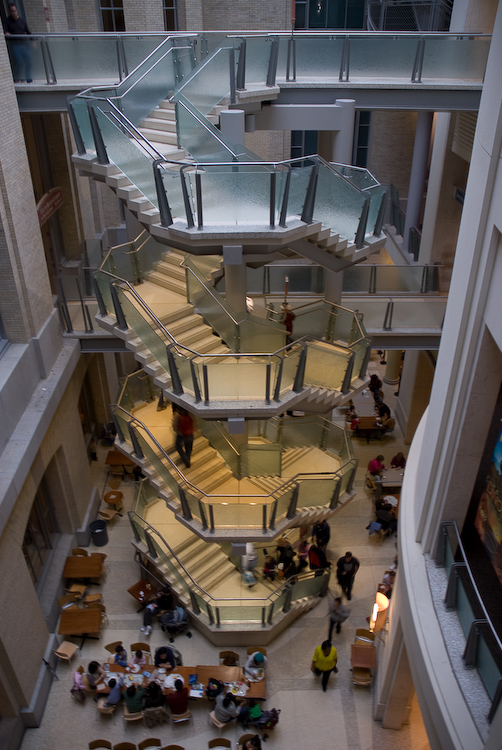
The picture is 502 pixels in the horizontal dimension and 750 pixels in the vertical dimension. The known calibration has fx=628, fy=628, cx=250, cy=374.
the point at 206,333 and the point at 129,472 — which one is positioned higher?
the point at 206,333

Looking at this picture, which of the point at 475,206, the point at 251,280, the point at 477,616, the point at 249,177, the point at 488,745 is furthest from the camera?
the point at 251,280

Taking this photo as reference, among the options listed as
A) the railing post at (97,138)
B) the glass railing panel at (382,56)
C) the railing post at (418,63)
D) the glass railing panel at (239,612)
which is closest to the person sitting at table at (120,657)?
the glass railing panel at (239,612)

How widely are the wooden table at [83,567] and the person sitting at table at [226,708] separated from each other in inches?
162

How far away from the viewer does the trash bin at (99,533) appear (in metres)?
14.9

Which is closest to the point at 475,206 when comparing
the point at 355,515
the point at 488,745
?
the point at 488,745

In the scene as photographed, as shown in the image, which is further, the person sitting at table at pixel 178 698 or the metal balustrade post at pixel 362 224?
the person sitting at table at pixel 178 698

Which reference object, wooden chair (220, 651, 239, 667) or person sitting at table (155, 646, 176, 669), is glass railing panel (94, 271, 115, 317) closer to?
person sitting at table (155, 646, 176, 669)

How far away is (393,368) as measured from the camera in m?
20.9

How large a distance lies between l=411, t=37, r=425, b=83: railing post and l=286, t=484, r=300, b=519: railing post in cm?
829

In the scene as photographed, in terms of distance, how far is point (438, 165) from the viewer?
51.0 ft

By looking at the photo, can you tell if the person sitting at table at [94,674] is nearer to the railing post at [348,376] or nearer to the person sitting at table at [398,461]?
the railing post at [348,376]

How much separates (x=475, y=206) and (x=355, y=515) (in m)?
10.8

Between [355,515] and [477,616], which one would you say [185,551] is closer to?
[355,515]

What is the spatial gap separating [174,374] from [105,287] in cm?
204
